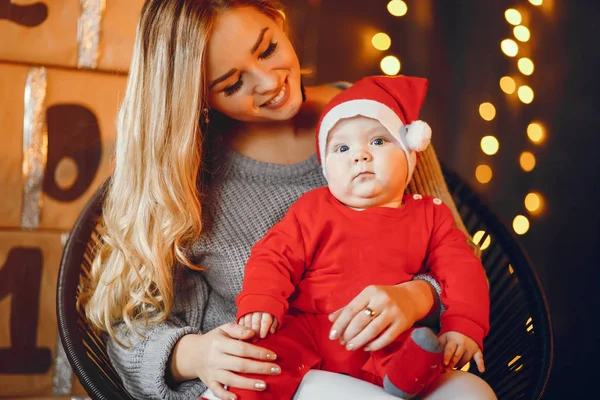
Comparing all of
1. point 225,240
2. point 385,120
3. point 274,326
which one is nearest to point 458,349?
point 274,326

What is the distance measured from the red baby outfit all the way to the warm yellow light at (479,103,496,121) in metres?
0.78

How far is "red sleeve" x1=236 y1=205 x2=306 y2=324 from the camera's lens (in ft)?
3.02

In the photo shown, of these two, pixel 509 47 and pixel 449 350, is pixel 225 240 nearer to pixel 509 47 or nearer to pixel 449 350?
pixel 449 350

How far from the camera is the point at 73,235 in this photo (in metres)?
1.22

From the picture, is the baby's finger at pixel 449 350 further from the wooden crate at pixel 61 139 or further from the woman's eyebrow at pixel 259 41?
the wooden crate at pixel 61 139

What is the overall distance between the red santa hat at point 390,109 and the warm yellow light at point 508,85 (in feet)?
2.34

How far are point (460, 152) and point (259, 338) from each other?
42.8 inches

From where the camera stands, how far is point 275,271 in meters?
0.96

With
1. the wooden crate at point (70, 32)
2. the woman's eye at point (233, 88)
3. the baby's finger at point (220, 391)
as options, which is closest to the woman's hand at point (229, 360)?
the baby's finger at point (220, 391)

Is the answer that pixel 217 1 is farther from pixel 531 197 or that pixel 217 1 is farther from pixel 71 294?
pixel 531 197

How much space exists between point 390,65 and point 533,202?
0.58 m

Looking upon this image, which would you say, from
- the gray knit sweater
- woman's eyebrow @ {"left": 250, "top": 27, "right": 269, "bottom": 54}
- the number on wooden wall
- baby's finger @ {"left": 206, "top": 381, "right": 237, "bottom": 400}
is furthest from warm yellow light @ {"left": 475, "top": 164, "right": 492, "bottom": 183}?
the number on wooden wall

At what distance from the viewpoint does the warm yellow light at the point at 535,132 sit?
1.67 m

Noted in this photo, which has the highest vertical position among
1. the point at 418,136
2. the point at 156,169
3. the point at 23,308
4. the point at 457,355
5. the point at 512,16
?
the point at 512,16
